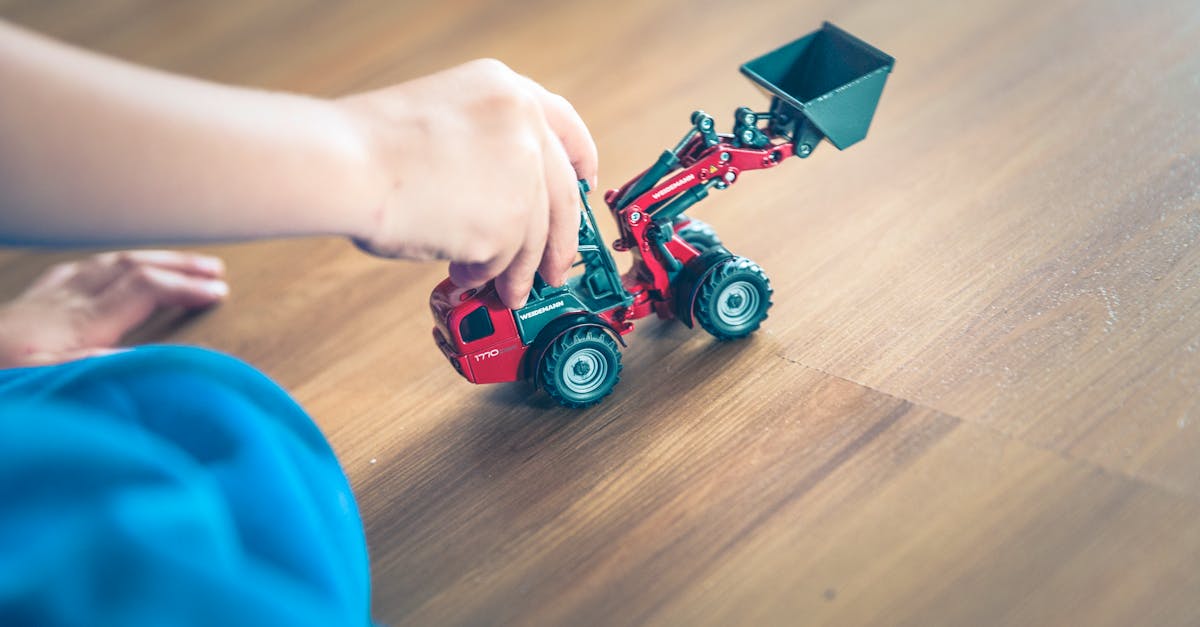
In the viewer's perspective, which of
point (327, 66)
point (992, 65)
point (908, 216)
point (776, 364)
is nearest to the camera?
point (776, 364)

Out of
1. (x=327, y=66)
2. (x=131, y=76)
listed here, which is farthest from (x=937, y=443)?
(x=327, y=66)

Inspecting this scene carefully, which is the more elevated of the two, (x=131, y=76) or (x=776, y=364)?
(x=131, y=76)

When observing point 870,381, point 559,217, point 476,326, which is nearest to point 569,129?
point 559,217

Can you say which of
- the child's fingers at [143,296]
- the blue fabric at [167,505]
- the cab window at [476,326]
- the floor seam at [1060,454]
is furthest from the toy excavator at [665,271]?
the child's fingers at [143,296]

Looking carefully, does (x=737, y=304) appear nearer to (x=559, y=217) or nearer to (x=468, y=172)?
(x=559, y=217)

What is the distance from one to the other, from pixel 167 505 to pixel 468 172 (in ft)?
0.79

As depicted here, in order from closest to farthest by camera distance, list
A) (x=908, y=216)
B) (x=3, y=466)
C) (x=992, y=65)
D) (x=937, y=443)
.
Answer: (x=3, y=466), (x=937, y=443), (x=908, y=216), (x=992, y=65)

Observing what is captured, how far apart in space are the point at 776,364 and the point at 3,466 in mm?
568

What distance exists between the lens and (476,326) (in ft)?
2.76

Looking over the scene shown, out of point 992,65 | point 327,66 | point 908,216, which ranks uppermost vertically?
point 992,65

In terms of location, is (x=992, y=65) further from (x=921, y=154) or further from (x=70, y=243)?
(x=70, y=243)

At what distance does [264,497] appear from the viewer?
53cm

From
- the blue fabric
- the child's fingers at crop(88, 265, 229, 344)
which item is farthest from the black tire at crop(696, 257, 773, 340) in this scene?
the child's fingers at crop(88, 265, 229, 344)

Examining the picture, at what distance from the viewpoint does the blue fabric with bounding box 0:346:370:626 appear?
0.44 metres
